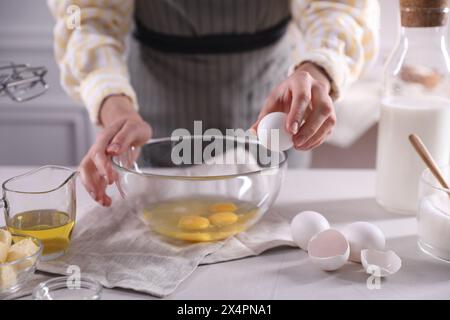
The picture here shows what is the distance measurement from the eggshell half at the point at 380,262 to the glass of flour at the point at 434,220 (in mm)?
72

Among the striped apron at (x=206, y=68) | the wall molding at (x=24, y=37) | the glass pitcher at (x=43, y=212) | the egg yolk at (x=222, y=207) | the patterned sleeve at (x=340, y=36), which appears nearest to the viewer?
the glass pitcher at (x=43, y=212)

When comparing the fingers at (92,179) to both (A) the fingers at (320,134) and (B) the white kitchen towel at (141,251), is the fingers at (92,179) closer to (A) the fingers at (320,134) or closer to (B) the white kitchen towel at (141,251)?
(B) the white kitchen towel at (141,251)

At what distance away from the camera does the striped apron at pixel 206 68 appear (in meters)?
1.43

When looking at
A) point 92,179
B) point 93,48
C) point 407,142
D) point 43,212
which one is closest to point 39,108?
point 93,48

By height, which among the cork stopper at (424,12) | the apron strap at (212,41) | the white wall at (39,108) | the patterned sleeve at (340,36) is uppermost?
the cork stopper at (424,12)

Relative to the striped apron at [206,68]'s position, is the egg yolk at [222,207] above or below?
below

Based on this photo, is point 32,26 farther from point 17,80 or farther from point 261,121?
point 261,121

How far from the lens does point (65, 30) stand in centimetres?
127

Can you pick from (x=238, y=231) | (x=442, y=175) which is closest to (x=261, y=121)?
(x=238, y=231)

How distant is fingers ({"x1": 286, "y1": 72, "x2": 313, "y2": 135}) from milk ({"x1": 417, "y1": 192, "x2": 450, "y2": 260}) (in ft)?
0.74

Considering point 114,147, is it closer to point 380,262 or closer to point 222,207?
point 222,207

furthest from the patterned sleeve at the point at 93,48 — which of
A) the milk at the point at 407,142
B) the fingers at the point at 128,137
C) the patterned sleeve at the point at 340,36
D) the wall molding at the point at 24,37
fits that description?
the wall molding at the point at 24,37

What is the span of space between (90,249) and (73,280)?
13cm

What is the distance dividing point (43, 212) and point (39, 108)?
169 centimetres
